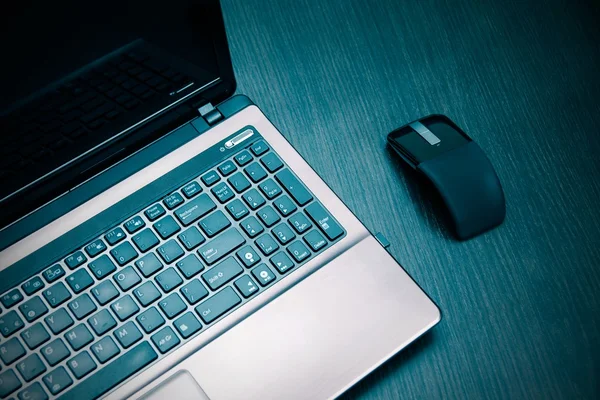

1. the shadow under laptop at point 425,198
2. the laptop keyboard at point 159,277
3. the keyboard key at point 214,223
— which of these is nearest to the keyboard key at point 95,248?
the laptop keyboard at point 159,277

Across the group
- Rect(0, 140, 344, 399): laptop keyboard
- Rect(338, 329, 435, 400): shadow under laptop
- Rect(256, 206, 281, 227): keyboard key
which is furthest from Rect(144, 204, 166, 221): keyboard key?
Rect(338, 329, 435, 400): shadow under laptop

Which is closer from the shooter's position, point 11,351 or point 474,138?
point 11,351

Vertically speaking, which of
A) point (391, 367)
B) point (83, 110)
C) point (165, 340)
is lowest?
point (391, 367)

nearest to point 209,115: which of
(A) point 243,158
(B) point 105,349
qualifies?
(A) point 243,158

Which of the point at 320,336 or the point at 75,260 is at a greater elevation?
the point at 75,260

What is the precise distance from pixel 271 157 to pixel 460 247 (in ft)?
0.75

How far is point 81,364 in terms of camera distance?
1.56 feet

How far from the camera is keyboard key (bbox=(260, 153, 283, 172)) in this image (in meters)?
0.56

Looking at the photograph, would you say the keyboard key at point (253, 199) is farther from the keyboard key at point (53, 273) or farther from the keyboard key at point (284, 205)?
the keyboard key at point (53, 273)

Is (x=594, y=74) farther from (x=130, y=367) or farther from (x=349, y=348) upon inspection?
(x=130, y=367)

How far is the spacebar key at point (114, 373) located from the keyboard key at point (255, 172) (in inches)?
7.8

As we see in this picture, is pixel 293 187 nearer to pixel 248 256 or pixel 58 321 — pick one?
pixel 248 256

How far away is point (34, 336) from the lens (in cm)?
49

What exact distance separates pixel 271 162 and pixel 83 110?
0.20 metres
